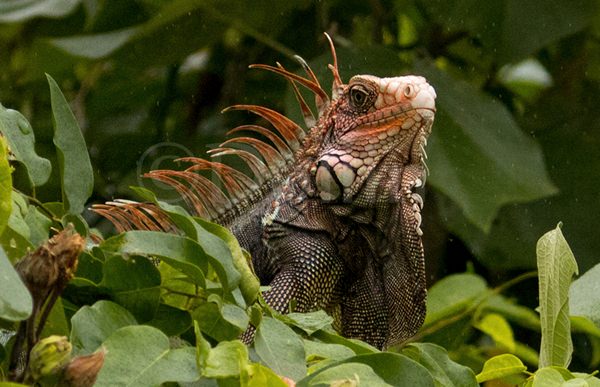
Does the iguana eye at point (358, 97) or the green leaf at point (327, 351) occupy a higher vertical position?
the iguana eye at point (358, 97)

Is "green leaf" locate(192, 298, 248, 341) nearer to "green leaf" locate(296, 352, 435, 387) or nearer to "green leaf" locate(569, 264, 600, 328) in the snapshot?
"green leaf" locate(296, 352, 435, 387)

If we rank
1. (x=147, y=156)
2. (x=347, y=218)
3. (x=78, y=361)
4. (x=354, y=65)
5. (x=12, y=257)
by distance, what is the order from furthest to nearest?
(x=147, y=156) < (x=354, y=65) < (x=347, y=218) < (x=12, y=257) < (x=78, y=361)

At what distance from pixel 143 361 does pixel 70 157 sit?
0.76 ft

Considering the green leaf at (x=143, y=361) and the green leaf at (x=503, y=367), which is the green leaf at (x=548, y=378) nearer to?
the green leaf at (x=503, y=367)

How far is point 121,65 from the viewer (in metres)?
2.96

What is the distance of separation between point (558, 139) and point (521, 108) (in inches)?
9.2

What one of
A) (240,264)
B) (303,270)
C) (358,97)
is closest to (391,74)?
(358,97)

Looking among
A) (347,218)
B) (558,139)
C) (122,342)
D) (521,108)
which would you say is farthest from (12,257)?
(521,108)

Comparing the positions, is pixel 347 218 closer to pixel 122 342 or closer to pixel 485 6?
pixel 122 342

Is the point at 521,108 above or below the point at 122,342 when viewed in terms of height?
below

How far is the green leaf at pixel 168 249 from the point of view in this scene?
2.74ft

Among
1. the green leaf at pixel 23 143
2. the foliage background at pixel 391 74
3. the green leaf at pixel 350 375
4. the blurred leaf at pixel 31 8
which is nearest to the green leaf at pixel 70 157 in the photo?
the green leaf at pixel 23 143

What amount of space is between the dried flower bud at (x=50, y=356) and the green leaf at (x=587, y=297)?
2.45 feet

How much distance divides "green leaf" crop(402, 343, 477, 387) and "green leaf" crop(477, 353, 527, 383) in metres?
0.06
